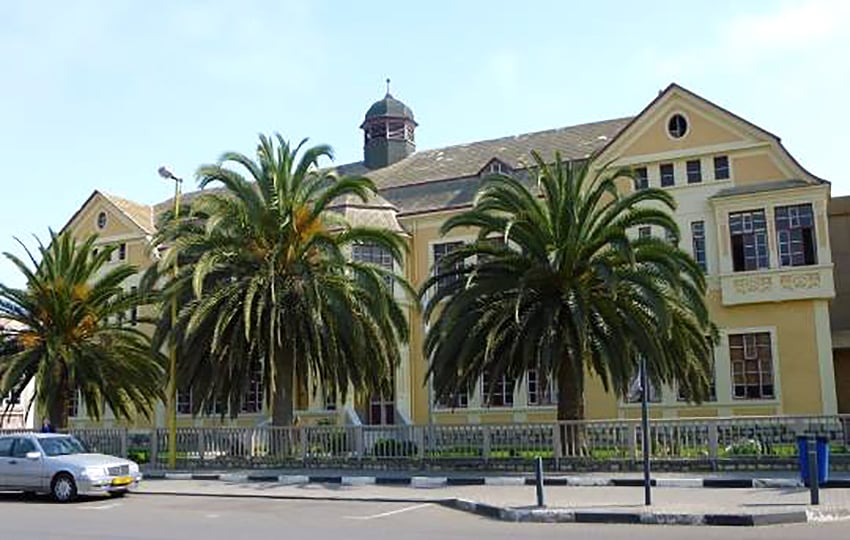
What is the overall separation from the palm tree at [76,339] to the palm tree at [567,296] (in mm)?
11894

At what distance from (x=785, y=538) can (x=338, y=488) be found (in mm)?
10807

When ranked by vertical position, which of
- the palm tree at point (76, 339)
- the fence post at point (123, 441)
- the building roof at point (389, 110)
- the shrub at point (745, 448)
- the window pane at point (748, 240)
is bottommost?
the shrub at point (745, 448)

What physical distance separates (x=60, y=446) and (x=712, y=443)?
1420 centimetres

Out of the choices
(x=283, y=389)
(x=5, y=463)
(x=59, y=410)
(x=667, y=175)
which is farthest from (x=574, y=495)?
(x=59, y=410)

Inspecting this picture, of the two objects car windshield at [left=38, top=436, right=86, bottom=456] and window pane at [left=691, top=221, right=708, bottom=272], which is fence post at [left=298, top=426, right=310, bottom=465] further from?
window pane at [left=691, top=221, right=708, bottom=272]

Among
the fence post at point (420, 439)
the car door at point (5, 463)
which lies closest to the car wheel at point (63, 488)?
the car door at point (5, 463)

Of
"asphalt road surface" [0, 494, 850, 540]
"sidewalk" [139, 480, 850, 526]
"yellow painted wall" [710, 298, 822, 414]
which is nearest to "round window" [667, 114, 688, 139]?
"yellow painted wall" [710, 298, 822, 414]

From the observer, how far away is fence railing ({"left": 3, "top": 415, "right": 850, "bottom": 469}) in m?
20.1

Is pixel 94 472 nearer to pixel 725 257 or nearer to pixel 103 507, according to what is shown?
pixel 103 507

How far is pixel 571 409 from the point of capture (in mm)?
23062

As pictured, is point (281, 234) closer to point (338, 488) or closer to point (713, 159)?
point (338, 488)

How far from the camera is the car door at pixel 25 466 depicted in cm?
1848

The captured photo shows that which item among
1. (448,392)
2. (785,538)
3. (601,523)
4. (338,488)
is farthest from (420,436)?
(785,538)

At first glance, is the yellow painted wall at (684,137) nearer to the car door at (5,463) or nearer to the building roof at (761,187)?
the building roof at (761,187)
